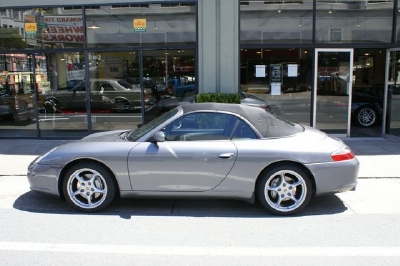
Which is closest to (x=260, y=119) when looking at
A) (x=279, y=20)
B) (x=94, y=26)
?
(x=279, y=20)

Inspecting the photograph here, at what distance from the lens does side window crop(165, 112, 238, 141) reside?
4992 mm

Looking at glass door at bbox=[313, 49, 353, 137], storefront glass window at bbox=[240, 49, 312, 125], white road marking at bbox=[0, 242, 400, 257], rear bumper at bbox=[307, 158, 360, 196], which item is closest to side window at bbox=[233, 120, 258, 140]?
rear bumper at bbox=[307, 158, 360, 196]

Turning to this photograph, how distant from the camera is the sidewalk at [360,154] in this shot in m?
7.07

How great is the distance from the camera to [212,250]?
12.9 feet

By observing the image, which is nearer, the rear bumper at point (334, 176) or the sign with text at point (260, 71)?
the rear bumper at point (334, 176)

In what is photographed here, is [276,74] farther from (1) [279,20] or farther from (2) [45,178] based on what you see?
(2) [45,178]

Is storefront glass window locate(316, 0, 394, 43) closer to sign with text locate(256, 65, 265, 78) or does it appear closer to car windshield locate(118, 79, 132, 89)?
sign with text locate(256, 65, 265, 78)

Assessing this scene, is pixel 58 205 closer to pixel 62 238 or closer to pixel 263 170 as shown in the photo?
pixel 62 238

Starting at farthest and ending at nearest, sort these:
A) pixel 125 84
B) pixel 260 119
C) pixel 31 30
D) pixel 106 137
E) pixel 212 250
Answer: pixel 125 84 < pixel 31 30 < pixel 106 137 < pixel 260 119 < pixel 212 250

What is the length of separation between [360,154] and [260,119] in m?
4.05

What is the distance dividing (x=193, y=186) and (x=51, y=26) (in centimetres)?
752

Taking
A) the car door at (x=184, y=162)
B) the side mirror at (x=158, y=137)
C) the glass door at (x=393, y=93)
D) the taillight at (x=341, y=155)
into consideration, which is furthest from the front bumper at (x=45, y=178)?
the glass door at (x=393, y=93)

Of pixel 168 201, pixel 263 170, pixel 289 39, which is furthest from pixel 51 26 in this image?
pixel 263 170

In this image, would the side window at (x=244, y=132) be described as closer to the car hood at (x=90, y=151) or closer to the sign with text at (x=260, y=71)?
the car hood at (x=90, y=151)
